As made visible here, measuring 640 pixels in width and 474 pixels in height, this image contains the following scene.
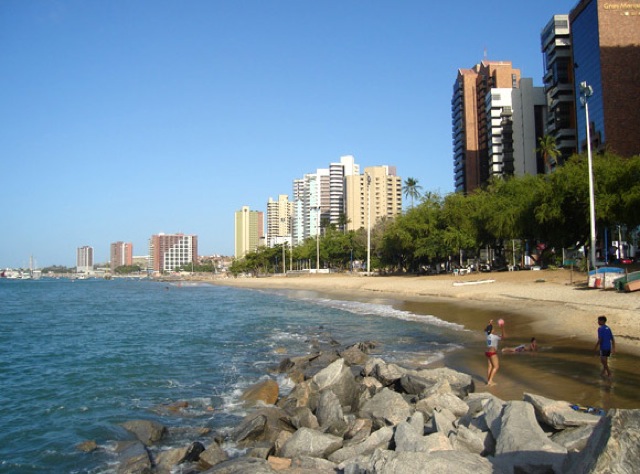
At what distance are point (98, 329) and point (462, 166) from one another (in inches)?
5174

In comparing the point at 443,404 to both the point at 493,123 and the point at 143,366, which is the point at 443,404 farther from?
the point at 493,123

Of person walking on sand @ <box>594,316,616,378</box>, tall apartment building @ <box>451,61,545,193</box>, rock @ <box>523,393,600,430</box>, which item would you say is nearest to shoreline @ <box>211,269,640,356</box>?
person walking on sand @ <box>594,316,616,378</box>

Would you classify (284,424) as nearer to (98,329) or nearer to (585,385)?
(585,385)

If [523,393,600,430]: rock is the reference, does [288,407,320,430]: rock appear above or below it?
below

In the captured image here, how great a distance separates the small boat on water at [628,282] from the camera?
25078mm

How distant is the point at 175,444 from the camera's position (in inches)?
435

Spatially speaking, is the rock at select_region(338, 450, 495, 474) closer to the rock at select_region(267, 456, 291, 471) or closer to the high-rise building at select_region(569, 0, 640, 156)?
the rock at select_region(267, 456, 291, 471)

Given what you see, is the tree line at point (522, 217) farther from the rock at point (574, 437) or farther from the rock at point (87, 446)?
the rock at point (87, 446)

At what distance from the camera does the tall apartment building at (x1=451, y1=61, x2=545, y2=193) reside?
12562cm

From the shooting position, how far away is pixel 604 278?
94.5ft

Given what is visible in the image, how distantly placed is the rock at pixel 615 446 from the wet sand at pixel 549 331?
658 centimetres

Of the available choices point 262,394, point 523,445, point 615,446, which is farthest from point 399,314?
point 615,446

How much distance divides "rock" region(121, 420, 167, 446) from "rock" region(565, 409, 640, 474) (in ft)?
28.7

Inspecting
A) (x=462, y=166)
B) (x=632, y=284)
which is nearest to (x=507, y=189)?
(x=632, y=284)
